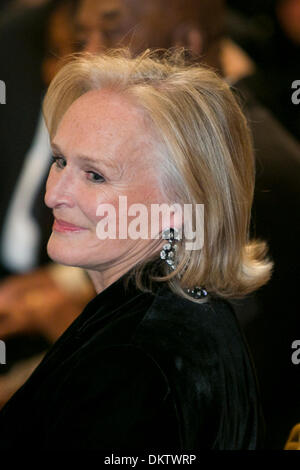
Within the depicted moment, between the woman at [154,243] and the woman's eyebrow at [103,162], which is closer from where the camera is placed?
the woman at [154,243]

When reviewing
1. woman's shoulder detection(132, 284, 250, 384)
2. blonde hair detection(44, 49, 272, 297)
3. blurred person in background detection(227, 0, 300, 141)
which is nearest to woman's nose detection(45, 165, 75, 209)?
blonde hair detection(44, 49, 272, 297)

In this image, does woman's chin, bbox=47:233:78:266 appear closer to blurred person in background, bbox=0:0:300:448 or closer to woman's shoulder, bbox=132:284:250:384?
woman's shoulder, bbox=132:284:250:384

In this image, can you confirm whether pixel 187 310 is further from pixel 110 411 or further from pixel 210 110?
pixel 210 110

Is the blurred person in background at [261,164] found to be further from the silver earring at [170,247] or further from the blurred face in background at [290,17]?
the silver earring at [170,247]

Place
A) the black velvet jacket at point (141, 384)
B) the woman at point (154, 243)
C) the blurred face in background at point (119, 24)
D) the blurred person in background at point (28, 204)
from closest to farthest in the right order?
the black velvet jacket at point (141, 384) → the woman at point (154, 243) → the blurred face in background at point (119, 24) → the blurred person in background at point (28, 204)

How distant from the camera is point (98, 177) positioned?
1.62 meters

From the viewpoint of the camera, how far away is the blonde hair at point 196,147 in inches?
60.7

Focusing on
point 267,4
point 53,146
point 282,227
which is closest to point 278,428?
point 282,227

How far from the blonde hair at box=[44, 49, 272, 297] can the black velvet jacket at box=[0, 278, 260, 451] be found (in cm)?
8

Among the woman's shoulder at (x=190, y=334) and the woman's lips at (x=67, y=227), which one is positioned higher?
the woman's lips at (x=67, y=227)

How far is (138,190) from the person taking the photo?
1.62m

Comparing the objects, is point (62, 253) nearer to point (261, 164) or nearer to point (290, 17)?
point (261, 164)

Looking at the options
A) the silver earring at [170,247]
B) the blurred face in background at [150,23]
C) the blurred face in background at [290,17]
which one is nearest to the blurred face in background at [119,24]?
the blurred face in background at [150,23]

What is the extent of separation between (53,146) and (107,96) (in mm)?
182
